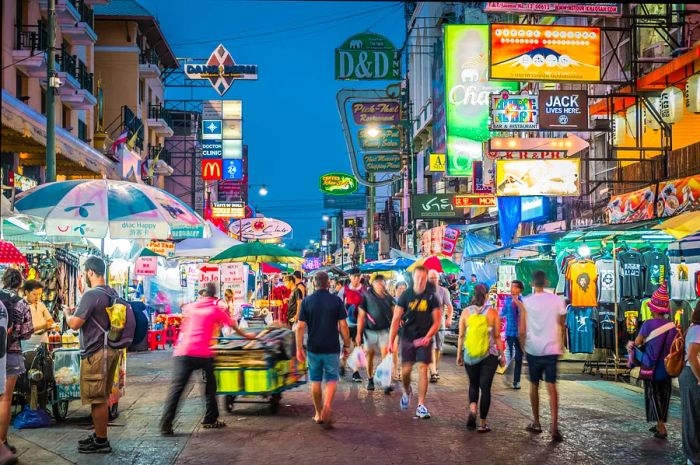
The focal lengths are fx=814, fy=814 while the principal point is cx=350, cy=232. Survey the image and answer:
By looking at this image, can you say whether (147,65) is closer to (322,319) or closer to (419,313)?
(419,313)

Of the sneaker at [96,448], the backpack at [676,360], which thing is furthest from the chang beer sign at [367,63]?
the backpack at [676,360]

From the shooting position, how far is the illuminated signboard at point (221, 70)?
3684 cm

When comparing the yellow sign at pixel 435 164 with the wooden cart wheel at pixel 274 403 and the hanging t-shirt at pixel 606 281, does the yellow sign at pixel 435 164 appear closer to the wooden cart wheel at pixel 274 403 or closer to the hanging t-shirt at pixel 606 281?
the hanging t-shirt at pixel 606 281

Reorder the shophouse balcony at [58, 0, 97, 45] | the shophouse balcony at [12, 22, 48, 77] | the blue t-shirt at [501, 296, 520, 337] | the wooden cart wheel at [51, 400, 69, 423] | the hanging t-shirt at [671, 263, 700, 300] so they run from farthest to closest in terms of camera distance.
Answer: the shophouse balcony at [58, 0, 97, 45]
the shophouse balcony at [12, 22, 48, 77]
the blue t-shirt at [501, 296, 520, 337]
the hanging t-shirt at [671, 263, 700, 300]
the wooden cart wheel at [51, 400, 69, 423]

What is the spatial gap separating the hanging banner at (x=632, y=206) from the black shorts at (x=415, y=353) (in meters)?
8.76

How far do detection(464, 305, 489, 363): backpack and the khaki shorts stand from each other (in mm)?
4430

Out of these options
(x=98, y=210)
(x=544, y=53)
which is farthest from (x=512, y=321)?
(x=98, y=210)

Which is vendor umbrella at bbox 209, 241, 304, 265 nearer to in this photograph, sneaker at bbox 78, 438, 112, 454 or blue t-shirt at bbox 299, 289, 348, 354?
blue t-shirt at bbox 299, 289, 348, 354

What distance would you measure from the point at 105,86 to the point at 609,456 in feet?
135

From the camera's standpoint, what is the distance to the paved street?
28.1 feet

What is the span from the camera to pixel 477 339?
33.9 ft

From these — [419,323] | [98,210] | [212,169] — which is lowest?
[419,323]

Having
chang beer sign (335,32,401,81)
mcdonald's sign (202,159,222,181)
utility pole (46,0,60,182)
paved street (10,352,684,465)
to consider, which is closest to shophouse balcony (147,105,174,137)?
mcdonald's sign (202,159,222,181)

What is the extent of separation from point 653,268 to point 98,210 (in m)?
9.90
